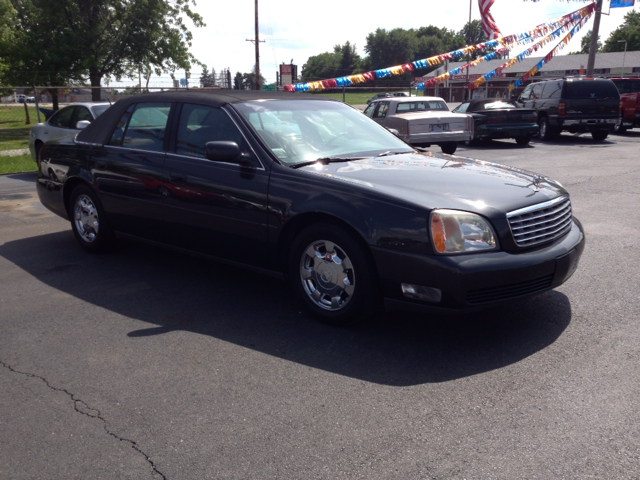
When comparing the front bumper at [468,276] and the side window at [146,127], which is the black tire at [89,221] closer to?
the side window at [146,127]

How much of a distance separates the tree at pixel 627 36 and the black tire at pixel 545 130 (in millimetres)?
82928

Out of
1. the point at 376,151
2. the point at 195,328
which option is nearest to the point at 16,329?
the point at 195,328

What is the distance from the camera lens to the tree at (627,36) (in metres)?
93.7

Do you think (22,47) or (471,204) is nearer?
(471,204)

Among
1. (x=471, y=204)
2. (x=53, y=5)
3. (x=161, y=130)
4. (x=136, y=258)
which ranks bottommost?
(x=136, y=258)

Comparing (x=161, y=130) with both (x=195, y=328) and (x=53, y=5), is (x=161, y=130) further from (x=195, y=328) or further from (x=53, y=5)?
(x=53, y=5)

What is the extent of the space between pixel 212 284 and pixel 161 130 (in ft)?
4.59

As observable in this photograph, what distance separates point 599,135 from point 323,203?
17714mm

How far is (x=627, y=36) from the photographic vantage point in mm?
94750

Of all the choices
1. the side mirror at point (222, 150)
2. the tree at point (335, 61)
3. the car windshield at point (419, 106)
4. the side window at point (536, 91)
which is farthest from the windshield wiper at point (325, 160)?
→ the tree at point (335, 61)

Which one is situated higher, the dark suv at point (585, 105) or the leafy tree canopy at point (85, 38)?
the leafy tree canopy at point (85, 38)

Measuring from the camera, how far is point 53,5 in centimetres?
2642

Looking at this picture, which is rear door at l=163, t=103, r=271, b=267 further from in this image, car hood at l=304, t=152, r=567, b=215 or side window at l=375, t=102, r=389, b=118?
side window at l=375, t=102, r=389, b=118

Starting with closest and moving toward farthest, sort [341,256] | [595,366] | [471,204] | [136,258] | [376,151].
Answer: [595,366] → [471,204] → [341,256] → [376,151] → [136,258]
